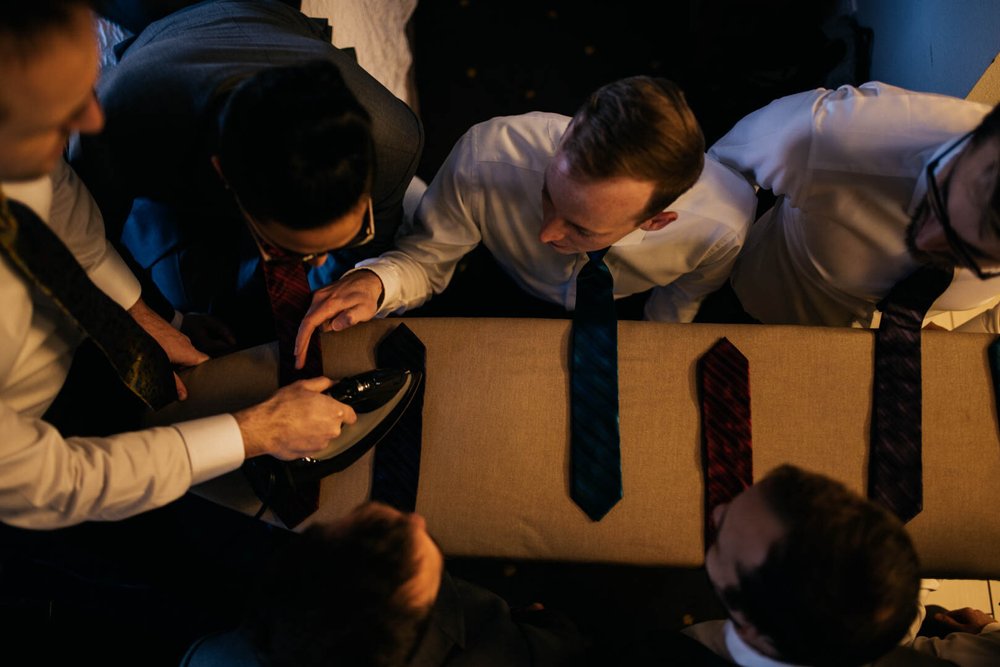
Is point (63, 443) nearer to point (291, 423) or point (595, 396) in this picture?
point (291, 423)

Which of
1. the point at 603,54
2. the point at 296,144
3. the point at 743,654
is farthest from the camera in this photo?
the point at 603,54

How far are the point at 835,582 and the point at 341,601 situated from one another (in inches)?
29.9

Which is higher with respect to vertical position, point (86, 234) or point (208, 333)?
point (86, 234)

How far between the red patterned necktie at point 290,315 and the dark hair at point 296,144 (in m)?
0.33

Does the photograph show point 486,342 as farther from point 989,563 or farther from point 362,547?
point 989,563

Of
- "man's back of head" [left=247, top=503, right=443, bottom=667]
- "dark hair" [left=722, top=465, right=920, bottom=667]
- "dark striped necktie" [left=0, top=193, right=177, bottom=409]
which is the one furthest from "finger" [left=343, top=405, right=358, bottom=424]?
"dark hair" [left=722, top=465, right=920, bottom=667]

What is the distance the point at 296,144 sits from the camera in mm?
947

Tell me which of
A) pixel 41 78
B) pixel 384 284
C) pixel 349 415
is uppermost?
pixel 41 78

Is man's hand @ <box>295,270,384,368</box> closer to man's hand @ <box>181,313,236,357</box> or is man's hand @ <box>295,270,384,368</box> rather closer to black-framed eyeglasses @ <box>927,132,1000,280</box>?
man's hand @ <box>181,313,236,357</box>

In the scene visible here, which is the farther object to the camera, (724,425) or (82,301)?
(724,425)

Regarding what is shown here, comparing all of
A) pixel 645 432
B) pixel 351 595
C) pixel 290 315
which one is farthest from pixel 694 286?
pixel 351 595

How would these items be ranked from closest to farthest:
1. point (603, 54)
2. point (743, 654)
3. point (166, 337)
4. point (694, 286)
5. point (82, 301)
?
point (82, 301) → point (743, 654) → point (166, 337) → point (694, 286) → point (603, 54)

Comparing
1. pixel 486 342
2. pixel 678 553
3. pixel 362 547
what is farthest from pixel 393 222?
pixel 678 553

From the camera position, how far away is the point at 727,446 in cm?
131
